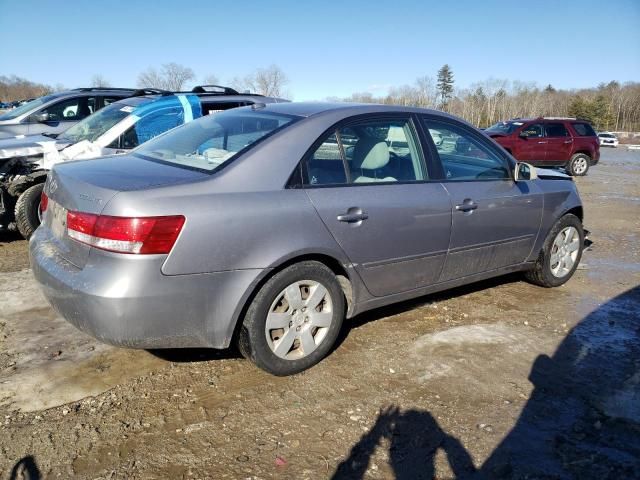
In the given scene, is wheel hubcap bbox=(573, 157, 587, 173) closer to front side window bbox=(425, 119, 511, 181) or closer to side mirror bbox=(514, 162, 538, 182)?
side mirror bbox=(514, 162, 538, 182)

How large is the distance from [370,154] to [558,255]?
8.45ft

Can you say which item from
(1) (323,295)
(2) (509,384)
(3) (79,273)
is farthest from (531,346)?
(3) (79,273)

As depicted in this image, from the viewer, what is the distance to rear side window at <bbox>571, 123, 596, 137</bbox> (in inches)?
679

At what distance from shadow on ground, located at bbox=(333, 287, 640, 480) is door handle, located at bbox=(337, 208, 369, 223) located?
46.0 inches

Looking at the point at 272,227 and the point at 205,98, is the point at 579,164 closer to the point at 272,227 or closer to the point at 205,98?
the point at 205,98

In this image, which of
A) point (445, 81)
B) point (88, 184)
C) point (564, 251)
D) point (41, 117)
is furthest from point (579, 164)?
point (445, 81)

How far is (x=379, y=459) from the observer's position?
2.53m

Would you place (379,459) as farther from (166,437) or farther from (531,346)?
(531,346)

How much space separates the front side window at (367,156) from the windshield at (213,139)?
35cm

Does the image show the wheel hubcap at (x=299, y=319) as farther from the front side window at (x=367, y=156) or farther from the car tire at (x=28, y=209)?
the car tire at (x=28, y=209)

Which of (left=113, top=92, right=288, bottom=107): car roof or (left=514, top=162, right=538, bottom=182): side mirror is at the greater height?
(left=113, top=92, right=288, bottom=107): car roof

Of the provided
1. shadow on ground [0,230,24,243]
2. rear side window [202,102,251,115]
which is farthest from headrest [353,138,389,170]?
shadow on ground [0,230,24,243]

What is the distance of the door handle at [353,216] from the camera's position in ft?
10.7

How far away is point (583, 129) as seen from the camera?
17.4m
